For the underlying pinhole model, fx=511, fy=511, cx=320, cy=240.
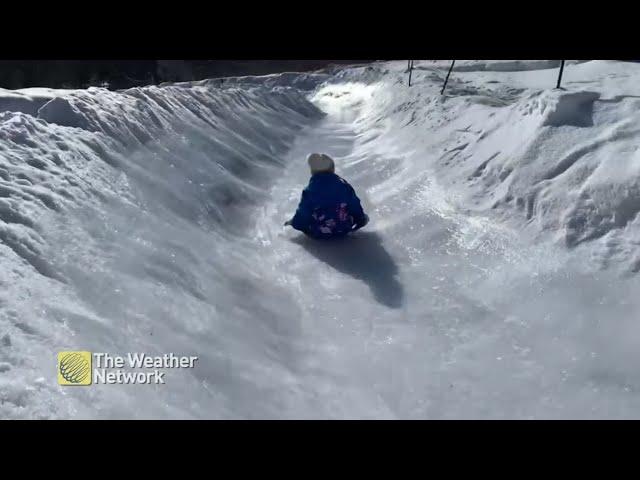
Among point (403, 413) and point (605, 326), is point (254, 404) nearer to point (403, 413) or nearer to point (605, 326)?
point (403, 413)

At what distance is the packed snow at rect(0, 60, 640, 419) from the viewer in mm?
2697

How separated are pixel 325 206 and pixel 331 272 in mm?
667

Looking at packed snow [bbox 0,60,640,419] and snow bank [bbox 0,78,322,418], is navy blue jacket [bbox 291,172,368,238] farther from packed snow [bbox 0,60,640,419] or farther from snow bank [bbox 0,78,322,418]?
snow bank [bbox 0,78,322,418]

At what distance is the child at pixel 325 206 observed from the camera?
15.2 feet

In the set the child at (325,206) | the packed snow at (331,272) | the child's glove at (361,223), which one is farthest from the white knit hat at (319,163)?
the packed snow at (331,272)

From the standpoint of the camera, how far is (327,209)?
4.64 meters

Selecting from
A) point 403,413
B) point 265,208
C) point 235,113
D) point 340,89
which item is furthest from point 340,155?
point 340,89

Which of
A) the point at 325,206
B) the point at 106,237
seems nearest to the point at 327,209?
the point at 325,206

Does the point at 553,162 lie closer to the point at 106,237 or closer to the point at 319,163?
the point at 319,163

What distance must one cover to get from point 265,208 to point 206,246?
1.62 meters

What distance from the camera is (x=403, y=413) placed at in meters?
2.72

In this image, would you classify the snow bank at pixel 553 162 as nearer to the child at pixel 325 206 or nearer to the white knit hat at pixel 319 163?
the child at pixel 325 206

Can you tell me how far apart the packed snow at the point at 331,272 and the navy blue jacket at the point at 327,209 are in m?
0.17

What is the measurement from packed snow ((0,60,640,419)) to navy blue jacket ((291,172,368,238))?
0.17 metres
